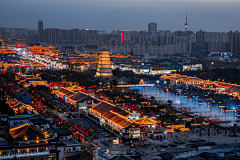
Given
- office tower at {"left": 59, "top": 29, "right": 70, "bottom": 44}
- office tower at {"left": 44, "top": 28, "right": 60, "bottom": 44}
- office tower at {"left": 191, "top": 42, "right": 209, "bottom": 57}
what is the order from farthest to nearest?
1. office tower at {"left": 59, "top": 29, "right": 70, "bottom": 44}
2. office tower at {"left": 44, "top": 28, "right": 60, "bottom": 44}
3. office tower at {"left": 191, "top": 42, "right": 209, "bottom": 57}

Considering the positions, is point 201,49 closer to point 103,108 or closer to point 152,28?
point 152,28

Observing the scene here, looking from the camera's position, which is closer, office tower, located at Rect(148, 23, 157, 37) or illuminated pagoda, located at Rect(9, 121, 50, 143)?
illuminated pagoda, located at Rect(9, 121, 50, 143)

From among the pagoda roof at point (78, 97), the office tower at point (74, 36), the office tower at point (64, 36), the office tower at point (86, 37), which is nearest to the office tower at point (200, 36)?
the office tower at point (86, 37)

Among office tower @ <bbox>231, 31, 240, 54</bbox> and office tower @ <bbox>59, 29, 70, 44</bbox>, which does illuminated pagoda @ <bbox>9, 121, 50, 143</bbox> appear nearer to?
office tower @ <bbox>231, 31, 240, 54</bbox>

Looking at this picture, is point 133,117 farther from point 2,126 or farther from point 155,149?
point 2,126

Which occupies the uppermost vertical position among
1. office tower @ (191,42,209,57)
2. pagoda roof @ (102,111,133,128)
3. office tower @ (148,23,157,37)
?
office tower @ (148,23,157,37)

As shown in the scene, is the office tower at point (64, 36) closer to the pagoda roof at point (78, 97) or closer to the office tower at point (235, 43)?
the office tower at point (235, 43)

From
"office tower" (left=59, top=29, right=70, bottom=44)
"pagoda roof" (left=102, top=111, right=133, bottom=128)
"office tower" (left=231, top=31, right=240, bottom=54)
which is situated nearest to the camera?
"pagoda roof" (left=102, top=111, right=133, bottom=128)

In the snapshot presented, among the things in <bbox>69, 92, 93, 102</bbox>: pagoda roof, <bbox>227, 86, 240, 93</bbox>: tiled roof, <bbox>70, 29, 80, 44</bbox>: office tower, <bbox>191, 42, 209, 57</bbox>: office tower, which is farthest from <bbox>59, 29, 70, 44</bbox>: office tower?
<bbox>69, 92, 93, 102</bbox>: pagoda roof

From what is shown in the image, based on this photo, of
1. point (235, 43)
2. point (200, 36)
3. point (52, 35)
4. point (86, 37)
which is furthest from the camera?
point (86, 37)

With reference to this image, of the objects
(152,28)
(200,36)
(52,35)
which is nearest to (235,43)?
(200,36)
